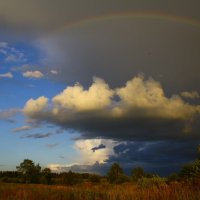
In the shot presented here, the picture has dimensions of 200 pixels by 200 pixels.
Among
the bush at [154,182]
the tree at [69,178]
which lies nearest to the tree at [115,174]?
the tree at [69,178]

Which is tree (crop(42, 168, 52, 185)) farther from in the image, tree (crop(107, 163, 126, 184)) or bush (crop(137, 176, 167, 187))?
bush (crop(137, 176, 167, 187))

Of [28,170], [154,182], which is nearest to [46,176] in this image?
[28,170]

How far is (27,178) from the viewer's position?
258ft

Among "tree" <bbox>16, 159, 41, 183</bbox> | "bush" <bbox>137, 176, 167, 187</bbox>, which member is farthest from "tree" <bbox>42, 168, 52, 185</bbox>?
"bush" <bbox>137, 176, 167, 187</bbox>

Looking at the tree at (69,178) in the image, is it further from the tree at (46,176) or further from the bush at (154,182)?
the bush at (154,182)

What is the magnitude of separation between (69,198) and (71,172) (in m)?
66.1

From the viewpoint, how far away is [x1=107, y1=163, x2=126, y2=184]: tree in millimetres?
81787

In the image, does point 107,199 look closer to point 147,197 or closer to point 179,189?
point 147,197

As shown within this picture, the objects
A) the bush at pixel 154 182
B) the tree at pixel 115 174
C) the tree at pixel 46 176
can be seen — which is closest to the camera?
the bush at pixel 154 182

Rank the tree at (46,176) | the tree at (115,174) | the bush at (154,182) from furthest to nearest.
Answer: the tree at (115,174) → the tree at (46,176) → the bush at (154,182)

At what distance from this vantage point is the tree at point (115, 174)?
8179 cm

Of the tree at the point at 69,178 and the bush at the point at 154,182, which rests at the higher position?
the tree at the point at 69,178

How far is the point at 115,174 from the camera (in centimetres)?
8469

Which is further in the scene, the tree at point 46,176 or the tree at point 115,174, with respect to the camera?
the tree at point 115,174
